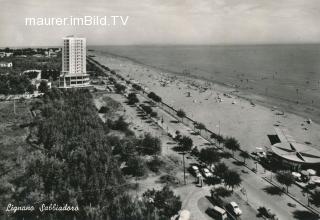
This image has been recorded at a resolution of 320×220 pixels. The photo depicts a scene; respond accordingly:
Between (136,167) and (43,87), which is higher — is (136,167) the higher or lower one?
the lower one

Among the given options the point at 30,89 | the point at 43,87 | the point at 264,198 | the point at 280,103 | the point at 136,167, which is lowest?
the point at 264,198

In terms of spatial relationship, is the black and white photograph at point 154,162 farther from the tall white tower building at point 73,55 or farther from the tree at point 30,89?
the tall white tower building at point 73,55

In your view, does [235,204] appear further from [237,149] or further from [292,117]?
[292,117]

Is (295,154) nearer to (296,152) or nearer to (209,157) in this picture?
(296,152)

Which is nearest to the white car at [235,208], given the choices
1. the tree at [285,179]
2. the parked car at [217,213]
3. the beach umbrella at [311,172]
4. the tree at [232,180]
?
the parked car at [217,213]

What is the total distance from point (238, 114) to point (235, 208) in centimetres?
4195

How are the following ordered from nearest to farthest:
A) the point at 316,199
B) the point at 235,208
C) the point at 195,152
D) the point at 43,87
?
the point at 235,208 < the point at 316,199 < the point at 195,152 < the point at 43,87

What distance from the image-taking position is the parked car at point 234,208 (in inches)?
985

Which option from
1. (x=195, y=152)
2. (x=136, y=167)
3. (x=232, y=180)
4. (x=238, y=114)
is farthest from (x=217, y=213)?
(x=238, y=114)

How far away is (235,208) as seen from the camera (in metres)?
25.2

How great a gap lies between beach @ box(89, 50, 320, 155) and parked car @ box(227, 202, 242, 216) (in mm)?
17831

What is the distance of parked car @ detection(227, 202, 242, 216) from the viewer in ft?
82.1

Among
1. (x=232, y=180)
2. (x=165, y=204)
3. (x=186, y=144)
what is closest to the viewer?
(x=165, y=204)

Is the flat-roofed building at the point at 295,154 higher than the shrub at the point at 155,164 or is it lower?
higher
